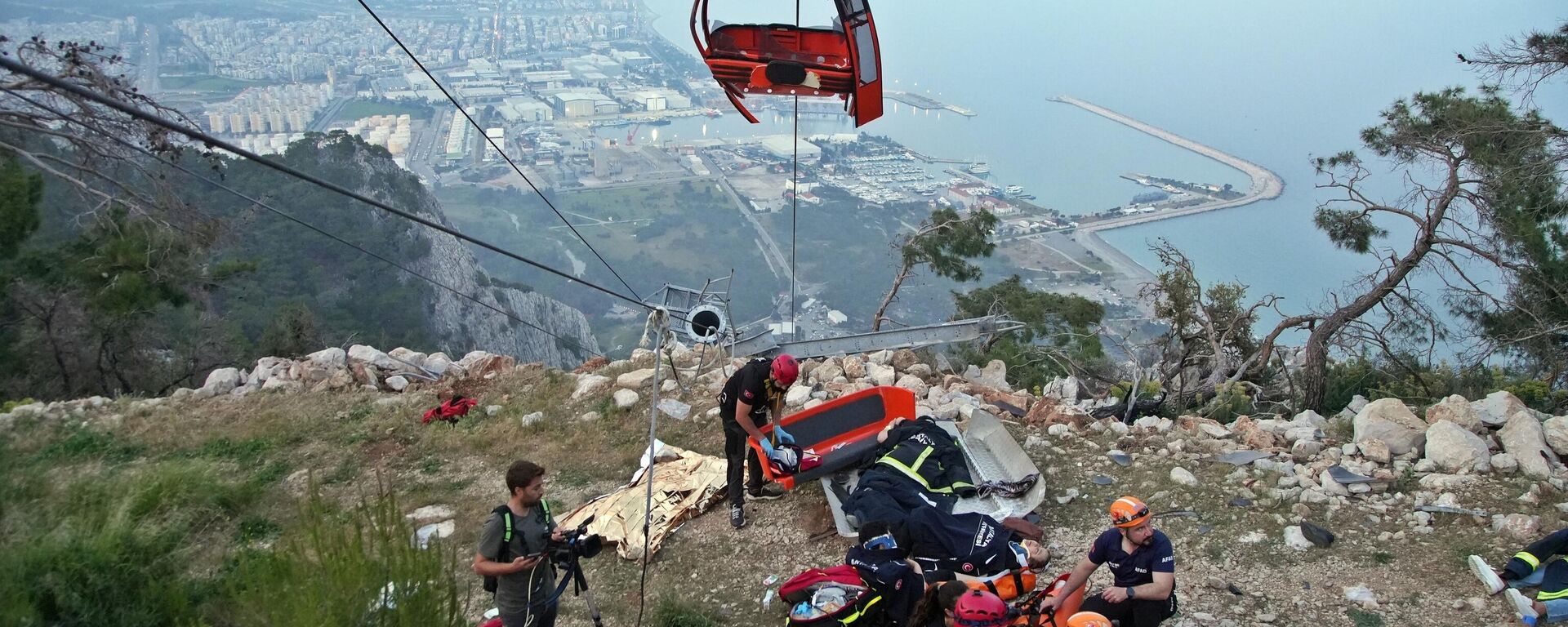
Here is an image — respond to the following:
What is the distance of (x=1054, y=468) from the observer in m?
7.66

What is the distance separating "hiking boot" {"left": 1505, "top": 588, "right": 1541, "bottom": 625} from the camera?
5.10 metres

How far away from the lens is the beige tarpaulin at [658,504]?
675 cm

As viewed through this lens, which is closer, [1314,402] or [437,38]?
[1314,402]

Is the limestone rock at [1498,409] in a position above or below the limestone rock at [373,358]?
above

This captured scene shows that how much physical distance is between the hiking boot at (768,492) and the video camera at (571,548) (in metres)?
2.53

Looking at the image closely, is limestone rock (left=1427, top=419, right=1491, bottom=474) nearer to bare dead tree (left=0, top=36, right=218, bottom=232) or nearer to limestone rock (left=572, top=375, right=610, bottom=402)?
limestone rock (left=572, top=375, right=610, bottom=402)

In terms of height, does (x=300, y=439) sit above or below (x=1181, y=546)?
below

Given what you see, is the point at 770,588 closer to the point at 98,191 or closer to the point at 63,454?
the point at 63,454

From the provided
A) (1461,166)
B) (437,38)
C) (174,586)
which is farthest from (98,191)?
(437,38)

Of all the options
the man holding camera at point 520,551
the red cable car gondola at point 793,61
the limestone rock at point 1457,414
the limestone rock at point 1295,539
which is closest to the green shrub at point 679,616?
the man holding camera at point 520,551

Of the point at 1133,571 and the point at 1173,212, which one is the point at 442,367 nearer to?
the point at 1133,571

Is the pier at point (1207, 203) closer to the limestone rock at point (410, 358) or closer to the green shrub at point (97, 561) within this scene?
the limestone rock at point (410, 358)

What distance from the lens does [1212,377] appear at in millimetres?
12648

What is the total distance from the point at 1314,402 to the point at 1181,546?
6612mm
